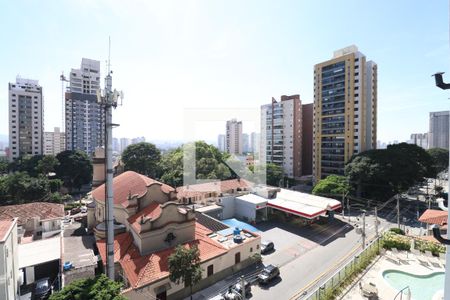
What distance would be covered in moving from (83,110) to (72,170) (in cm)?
3245

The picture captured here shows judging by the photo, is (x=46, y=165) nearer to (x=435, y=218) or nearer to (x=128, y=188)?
(x=128, y=188)

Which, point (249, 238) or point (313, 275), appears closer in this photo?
point (313, 275)

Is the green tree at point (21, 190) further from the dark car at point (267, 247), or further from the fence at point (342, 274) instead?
the fence at point (342, 274)

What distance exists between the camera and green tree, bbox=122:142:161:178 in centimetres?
5200

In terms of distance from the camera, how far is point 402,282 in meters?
12.7

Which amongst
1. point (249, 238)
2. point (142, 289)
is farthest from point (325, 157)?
point (142, 289)

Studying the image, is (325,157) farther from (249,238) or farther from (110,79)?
(110,79)

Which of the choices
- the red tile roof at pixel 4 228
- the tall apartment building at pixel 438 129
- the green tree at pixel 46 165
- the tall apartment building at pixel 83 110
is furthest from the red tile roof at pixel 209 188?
the tall apartment building at pixel 438 129

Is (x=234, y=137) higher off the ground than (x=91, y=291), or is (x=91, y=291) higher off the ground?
(x=234, y=137)

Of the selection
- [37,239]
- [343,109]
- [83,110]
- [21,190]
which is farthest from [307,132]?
[83,110]

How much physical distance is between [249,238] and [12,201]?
36665 mm

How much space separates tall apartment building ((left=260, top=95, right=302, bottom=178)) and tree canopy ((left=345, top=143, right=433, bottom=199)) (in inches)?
727

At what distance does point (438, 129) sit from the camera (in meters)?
89.2

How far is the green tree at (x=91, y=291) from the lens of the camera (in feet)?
31.2
